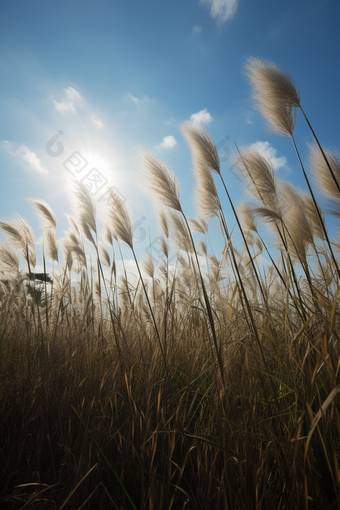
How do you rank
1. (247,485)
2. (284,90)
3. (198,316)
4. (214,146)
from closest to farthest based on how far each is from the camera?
(247,485) < (214,146) < (284,90) < (198,316)

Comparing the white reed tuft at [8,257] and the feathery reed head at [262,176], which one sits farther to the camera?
the white reed tuft at [8,257]

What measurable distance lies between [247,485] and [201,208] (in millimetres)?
1751

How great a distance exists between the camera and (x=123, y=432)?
1.25 m

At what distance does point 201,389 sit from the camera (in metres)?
1.63

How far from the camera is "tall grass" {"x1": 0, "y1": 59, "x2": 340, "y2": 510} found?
85cm

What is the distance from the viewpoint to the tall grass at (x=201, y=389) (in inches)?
33.3

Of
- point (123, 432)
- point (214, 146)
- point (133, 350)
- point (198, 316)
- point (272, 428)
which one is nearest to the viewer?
point (272, 428)

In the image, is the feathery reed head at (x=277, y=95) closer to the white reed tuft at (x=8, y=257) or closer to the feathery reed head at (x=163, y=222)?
the feathery reed head at (x=163, y=222)

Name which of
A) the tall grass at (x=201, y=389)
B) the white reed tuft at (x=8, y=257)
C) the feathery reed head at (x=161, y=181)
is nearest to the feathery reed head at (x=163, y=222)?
the tall grass at (x=201, y=389)

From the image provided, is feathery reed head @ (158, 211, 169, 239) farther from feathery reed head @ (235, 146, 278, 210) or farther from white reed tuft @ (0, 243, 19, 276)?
white reed tuft @ (0, 243, 19, 276)

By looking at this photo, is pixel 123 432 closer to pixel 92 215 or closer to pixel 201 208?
pixel 201 208

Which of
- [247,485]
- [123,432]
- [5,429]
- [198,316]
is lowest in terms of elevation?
[247,485]

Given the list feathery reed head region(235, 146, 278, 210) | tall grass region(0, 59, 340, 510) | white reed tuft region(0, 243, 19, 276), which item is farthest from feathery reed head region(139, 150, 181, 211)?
white reed tuft region(0, 243, 19, 276)

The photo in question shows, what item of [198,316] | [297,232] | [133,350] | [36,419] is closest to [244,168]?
[297,232]
